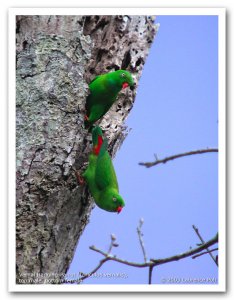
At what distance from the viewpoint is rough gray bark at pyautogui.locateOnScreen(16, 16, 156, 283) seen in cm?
269

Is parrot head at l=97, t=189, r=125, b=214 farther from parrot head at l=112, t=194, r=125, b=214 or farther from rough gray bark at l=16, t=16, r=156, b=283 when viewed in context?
rough gray bark at l=16, t=16, r=156, b=283

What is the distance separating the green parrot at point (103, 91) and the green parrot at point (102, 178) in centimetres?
9

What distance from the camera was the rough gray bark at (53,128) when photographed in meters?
2.69

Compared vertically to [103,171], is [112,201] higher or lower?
lower

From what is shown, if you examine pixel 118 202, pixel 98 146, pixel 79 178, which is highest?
pixel 98 146

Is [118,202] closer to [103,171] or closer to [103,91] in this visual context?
[103,171]

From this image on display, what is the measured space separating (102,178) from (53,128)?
386 mm

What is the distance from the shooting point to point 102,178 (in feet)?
9.14

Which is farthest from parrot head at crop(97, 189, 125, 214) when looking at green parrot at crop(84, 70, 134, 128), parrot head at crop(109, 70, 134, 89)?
parrot head at crop(109, 70, 134, 89)

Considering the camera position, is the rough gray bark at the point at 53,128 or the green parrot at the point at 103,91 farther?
the green parrot at the point at 103,91

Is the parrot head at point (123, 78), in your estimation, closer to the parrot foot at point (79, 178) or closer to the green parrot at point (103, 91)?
the green parrot at point (103, 91)

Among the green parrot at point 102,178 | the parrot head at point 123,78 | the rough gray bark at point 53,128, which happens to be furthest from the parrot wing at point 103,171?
the parrot head at point 123,78

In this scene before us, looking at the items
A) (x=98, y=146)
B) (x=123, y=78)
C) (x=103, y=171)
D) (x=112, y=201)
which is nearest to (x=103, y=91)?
(x=123, y=78)
